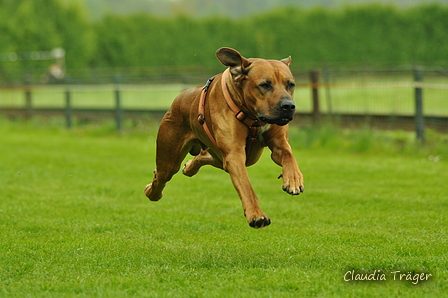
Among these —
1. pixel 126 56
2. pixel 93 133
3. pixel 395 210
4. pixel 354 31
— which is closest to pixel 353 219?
pixel 395 210

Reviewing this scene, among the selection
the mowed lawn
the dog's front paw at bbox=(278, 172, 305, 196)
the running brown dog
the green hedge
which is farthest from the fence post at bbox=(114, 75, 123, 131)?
the green hedge

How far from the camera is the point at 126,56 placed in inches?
1667

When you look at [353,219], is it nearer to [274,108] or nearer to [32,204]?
[274,108]

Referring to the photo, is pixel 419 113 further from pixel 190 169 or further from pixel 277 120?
pixel 277 120

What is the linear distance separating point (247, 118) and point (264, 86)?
0.31 meters

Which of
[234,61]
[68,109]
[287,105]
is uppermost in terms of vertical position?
[234,61]

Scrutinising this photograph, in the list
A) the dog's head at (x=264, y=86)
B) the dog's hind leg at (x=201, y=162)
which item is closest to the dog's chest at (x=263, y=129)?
the dog's head at (x=264, y=86)

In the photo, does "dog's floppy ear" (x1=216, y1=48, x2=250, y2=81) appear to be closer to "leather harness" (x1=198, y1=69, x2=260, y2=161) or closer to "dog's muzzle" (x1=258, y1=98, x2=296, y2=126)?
"leather harness" (x1=198, y1=69, x2=260, y2=161)

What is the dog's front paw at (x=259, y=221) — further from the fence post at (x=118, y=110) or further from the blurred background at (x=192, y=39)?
the blurred background at (x=192, y=39)

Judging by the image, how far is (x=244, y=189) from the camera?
5.04 m

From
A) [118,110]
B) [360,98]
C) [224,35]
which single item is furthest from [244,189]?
[224,35]

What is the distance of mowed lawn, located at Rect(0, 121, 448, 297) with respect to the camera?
475cm

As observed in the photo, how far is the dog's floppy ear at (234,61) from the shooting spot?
5254mm

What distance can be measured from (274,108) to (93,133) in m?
13.1
